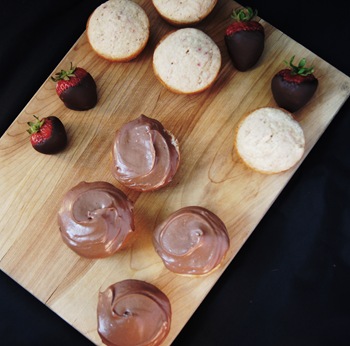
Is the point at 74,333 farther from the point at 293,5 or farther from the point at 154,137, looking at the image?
the point at 293,5

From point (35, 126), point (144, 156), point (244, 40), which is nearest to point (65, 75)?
point (35, 126)

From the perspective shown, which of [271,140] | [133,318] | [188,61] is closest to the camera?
[133,318]

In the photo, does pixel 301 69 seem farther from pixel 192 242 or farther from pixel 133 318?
pixel 133 318

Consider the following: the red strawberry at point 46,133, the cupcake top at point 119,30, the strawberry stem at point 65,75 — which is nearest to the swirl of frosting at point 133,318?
the red strawberry at point 46,133

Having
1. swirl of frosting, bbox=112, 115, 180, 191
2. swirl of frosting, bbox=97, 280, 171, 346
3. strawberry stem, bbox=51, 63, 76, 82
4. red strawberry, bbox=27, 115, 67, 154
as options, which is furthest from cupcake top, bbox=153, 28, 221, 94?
swirl of frosting, bbox=97, 280, 171, 346

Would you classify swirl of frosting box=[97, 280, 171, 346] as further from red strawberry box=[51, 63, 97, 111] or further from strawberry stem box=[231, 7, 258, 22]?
strawberry stem box=[231, 7, 258, 22]

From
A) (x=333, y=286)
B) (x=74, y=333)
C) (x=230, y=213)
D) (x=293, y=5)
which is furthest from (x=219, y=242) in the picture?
(x=293, y=5)
